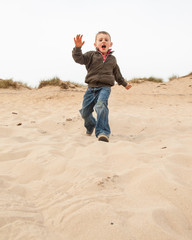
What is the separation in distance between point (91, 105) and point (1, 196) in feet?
6.87

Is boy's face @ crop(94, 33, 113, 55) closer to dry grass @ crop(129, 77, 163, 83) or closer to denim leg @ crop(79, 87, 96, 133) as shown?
denim leg @ crop(79, 87, 96, 133)

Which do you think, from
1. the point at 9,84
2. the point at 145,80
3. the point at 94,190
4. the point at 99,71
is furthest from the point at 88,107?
the point at 145,80

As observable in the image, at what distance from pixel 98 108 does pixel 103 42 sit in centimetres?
90

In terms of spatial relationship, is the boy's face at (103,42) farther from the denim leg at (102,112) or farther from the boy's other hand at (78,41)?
the denim leg at (102,112)

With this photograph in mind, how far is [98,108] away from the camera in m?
2.93

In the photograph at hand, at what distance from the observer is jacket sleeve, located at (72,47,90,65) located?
305 cm

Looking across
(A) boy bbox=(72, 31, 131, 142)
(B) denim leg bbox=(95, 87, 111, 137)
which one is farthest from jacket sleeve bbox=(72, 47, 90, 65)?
(B) denim leg bbox=(95, 87, 111, 137)

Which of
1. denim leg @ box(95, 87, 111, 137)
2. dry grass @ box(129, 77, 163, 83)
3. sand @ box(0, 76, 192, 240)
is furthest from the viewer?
dry grass @ box(129, 77, 163, 83)

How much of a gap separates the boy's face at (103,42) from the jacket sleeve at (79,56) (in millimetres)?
187

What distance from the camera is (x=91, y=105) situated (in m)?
3.25

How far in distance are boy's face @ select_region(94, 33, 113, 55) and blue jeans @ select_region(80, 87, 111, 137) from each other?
528 millimetres

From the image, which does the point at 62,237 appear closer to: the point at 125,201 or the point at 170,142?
the point at 125,201

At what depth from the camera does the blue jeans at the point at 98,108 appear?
2.93 m

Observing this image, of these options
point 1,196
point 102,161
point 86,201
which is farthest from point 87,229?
point 102,161
